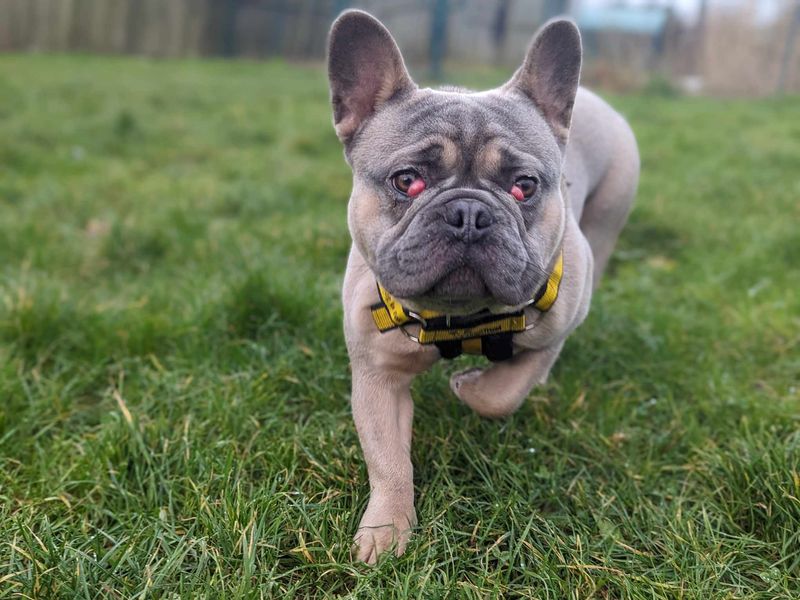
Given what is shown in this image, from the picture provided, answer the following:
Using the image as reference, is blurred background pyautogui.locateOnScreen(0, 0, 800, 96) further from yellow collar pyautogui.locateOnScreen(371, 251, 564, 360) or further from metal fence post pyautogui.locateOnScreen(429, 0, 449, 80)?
yellow collar pyautogui.locateOnScreen(371, 251, 564, 360)

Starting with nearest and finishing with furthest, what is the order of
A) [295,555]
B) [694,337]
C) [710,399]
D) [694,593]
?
[694,593] → [295,555] → [710,399] → [694,337]

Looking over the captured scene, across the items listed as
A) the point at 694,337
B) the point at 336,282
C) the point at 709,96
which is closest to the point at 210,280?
the point at 336,282

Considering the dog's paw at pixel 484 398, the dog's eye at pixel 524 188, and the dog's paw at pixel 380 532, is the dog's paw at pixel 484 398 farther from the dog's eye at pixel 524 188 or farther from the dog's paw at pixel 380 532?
the dog's eye at pixel 524 188

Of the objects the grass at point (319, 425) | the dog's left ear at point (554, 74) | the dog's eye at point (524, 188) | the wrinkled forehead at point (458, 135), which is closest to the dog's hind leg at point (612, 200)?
the grass at point (319, 425)

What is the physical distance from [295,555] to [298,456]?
1.66 ft

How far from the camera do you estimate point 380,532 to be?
8.06 ft

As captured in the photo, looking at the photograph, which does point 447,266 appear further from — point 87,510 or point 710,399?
point 710,399

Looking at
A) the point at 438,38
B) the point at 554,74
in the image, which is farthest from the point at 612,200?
the point at 438,38

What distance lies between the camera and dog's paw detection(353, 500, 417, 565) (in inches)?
95.4

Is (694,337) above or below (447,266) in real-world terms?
below

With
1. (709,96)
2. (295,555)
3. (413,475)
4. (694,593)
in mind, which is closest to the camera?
(694,593)

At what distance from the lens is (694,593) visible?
2.25m

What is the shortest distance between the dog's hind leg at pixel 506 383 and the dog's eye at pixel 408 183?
77 centimetres

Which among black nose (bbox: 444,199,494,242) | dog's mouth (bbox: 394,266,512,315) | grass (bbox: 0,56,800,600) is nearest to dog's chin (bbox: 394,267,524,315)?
dog's mouth (bbox: 394,266,512,315)
